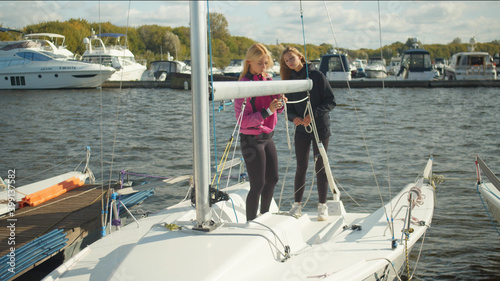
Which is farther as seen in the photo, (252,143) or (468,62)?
(468,62)

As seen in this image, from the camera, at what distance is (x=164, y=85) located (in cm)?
4038

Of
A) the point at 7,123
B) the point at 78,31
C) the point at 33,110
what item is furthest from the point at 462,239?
the point at 78,31

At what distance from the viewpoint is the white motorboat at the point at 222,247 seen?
3168 millimetres

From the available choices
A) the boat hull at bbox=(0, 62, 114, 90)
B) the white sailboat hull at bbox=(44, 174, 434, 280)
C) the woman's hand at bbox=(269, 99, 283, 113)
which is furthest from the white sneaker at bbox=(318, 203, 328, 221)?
the boat hull at bbox=(0, 62, 114, 90)

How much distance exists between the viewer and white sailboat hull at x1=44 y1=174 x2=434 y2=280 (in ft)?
10.3

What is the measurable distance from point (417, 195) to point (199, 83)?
8.33ft

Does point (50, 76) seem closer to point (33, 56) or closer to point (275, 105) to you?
point (33, 56)

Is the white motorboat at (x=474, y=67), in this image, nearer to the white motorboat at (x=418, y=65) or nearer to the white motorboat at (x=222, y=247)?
the white motorboat at (x=418, y=65)

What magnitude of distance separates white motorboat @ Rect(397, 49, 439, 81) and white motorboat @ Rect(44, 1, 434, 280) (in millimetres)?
36024

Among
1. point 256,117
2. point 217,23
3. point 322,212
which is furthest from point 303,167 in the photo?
point 217,23

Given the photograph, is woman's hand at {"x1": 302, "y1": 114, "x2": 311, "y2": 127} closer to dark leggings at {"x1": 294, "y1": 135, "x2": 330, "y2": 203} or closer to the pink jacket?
dark leggings at {"x1": 294, "y1": 135, "x2": 330, "y2": 203}

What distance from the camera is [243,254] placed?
3.25 m

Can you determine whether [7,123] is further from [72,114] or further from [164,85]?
[164,85]

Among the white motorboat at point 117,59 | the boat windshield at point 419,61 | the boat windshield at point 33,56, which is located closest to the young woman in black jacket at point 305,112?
the boat windshield at point 419,61
